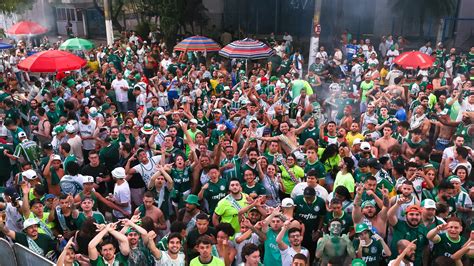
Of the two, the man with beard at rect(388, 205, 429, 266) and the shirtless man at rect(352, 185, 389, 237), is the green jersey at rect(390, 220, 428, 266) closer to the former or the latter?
the man with beard at rect(388, 205, 429, 266)

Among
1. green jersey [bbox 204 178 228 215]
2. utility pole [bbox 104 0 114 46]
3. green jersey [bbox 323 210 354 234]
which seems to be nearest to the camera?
green jersey [bbox 323 210 354 234]

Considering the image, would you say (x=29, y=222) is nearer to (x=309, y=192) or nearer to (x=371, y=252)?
(x=309, y=192)

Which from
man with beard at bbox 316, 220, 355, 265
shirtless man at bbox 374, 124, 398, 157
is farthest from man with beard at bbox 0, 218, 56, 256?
shirtless man at bbox 374, 124, 398, 157

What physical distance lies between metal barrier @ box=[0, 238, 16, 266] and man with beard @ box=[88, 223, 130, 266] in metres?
0.77

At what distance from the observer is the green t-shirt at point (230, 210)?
5.79m

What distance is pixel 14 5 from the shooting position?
2497 centimetres

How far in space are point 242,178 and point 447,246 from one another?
2.82 m

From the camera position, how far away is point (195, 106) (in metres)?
10.8

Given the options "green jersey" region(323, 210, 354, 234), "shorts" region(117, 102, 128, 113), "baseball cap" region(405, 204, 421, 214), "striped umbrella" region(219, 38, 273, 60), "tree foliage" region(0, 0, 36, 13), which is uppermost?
"tree foliage" region(0, 0, 36, 13)

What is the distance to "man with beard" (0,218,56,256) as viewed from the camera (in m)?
5.37

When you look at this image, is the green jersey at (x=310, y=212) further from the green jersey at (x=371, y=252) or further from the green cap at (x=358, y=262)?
the green cap at (x=358, y=262)

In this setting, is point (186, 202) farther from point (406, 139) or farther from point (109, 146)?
point (406, 139)

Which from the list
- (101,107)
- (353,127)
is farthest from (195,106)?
(353,127)

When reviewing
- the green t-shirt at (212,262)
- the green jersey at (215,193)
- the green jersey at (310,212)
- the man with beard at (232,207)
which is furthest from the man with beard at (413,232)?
the green jersey at (215,193)
